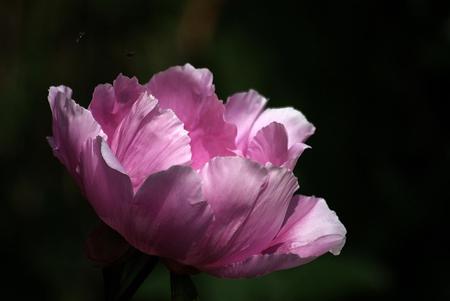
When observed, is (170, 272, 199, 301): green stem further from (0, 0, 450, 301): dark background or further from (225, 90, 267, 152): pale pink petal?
(0, 0, 450, 301): dark background

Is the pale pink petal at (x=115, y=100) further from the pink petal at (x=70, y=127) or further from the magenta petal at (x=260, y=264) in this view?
the magenta petal at (x=260, y=264)

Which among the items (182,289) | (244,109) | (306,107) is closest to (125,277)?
(182,289)

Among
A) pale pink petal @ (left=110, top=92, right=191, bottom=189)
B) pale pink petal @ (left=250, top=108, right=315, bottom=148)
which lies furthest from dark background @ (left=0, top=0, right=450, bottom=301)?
pale pink petal @ (left=110, top=92, right=191, bottom=189)

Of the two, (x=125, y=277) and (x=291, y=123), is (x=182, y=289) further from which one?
(x=291, y=123)

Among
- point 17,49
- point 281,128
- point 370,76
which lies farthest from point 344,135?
point 281,128

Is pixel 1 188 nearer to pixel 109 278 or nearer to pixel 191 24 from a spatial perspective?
pixel 191 24
